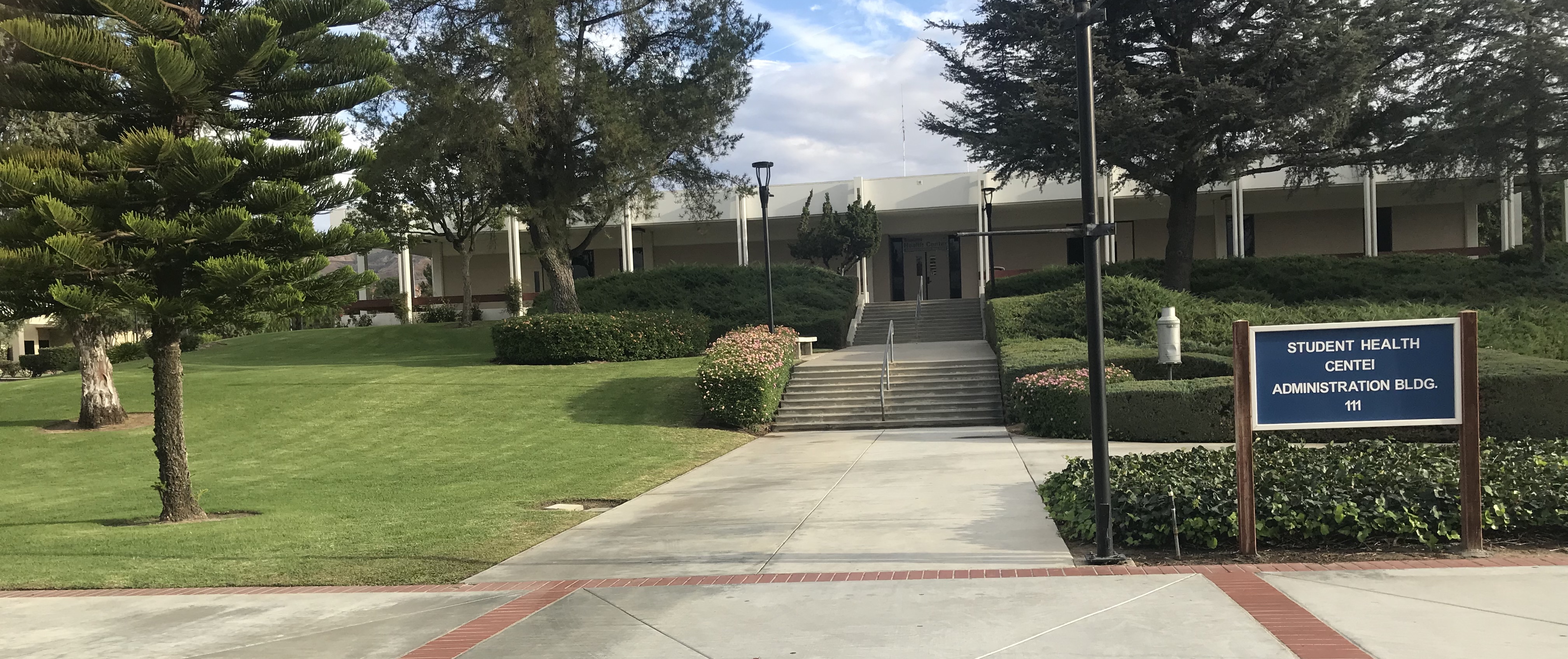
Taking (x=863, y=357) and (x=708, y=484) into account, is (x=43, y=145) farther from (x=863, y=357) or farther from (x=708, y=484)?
(x=863, y=357)

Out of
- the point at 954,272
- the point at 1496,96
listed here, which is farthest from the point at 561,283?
the point at 1496,96

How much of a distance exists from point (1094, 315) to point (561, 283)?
18539mm

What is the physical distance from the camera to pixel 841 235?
108 ft

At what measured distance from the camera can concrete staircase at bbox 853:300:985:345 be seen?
86.5 feet

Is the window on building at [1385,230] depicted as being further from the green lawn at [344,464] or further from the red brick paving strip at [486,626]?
the red brick paving strip at [486,626]

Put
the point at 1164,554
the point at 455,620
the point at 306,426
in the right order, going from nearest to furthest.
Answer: the point at 455,620, the point at 1164,554, the point at 306,426

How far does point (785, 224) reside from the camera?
3881 cm

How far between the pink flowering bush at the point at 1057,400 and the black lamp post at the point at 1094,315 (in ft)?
21.8

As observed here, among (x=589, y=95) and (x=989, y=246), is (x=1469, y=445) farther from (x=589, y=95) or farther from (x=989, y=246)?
(x=989, y=246)

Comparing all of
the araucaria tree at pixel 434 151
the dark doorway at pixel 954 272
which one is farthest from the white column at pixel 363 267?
the dark doorway at pixel 954 272

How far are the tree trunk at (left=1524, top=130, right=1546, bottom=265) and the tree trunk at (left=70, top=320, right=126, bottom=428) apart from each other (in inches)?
1057

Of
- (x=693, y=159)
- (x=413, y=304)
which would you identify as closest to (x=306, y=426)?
(x=693, y=159)

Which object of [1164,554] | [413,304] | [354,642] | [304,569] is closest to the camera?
[354,642]

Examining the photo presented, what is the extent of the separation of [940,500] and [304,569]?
5.11 m
